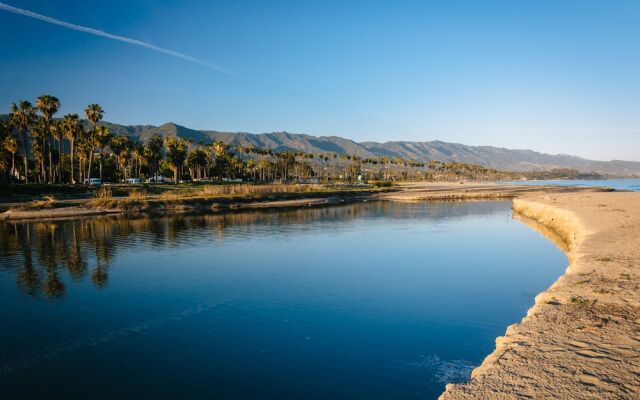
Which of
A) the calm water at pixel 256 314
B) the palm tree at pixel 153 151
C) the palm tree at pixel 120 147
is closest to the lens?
the calm water at pixel 256 314

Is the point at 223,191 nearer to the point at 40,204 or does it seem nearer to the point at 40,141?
the point at 40,204

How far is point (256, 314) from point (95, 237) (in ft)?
95.1

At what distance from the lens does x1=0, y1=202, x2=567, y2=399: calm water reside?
11938mm

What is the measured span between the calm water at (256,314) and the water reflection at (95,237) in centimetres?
26

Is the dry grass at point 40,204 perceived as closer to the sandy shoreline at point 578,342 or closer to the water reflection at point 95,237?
the water reflection at point 95,237

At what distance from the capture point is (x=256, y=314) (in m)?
17.6

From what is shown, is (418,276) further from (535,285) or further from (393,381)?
(393,381)

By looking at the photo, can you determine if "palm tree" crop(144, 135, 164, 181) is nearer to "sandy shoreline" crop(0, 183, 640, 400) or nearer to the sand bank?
"sandy shoreline" crop(0, 183, 640, 400)

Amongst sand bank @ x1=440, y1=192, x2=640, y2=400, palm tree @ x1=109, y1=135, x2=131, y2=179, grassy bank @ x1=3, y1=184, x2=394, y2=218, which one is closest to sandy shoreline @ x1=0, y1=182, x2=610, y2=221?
grassy bank @ x1=3, y1=184, x2=394, y2=218

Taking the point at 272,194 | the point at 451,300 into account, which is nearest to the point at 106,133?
the point at 272,194

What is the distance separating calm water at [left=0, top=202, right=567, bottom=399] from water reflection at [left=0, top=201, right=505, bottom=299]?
10.2 inches

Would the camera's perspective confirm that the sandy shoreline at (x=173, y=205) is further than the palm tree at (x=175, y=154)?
No

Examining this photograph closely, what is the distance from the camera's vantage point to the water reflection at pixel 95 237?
2491 centimetres

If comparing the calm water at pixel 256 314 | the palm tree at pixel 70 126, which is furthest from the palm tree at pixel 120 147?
the calm water at pixel 256 314
